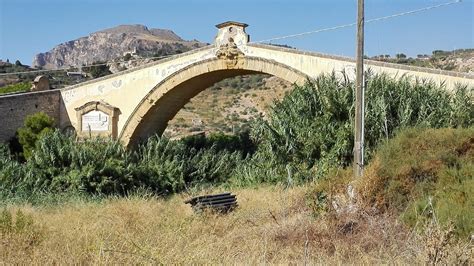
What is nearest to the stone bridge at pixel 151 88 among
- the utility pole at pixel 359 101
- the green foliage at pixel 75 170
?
the green foliage at pixel 75 170

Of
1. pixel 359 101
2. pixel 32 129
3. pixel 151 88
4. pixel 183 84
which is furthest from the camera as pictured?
pixel 151 88

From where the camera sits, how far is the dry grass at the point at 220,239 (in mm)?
4559

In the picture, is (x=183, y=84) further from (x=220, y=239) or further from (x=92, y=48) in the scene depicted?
(x=92, y=48)

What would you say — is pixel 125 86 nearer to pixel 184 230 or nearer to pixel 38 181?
pixel 38 181

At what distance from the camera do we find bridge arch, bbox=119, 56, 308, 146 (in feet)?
60.8

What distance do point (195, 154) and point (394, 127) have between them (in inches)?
367

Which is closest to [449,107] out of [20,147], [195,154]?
[195,154]

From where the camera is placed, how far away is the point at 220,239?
20.1ft

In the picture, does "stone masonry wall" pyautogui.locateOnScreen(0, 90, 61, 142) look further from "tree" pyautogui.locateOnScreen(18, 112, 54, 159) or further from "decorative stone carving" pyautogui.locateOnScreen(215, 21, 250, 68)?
"decorative stone carving" pyautogui.locateOnScreen(215, 21, 250, 68)

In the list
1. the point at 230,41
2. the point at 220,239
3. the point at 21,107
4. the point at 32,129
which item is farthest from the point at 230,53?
the point at 220,239

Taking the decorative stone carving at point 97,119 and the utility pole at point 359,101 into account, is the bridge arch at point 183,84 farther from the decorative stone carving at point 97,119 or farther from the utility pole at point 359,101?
the utility pole at point 359,101

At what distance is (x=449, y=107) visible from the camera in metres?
13.2

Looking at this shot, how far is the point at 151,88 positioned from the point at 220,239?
1492cm

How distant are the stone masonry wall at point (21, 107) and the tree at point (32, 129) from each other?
0.28 metres
